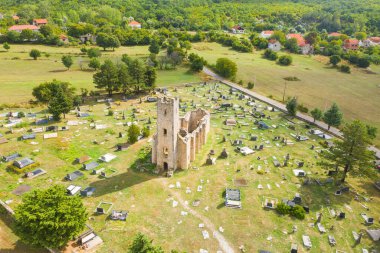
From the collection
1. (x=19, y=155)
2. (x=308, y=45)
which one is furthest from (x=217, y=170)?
(x=308, y=45)

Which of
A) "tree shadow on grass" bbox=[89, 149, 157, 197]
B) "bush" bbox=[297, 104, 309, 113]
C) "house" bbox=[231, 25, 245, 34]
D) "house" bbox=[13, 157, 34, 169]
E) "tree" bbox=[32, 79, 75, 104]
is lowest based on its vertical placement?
"tree shadow on grass" bbox=[89, 149, 157, 197]

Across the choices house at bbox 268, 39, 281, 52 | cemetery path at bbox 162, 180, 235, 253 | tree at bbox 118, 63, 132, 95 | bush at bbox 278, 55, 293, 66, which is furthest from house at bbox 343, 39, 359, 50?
cemetery path at bbox 162, 180, 235, 253

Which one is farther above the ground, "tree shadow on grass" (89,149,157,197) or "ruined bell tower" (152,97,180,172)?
"ruined bell tower" (152,97,180,172)

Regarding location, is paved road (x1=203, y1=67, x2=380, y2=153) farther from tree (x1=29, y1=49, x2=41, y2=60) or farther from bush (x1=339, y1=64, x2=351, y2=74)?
tree (x1=29, y1=49, x2=41, y2=60)

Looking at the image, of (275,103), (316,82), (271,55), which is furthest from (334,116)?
(271,55)

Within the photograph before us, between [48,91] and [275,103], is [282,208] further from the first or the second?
[48,91]
